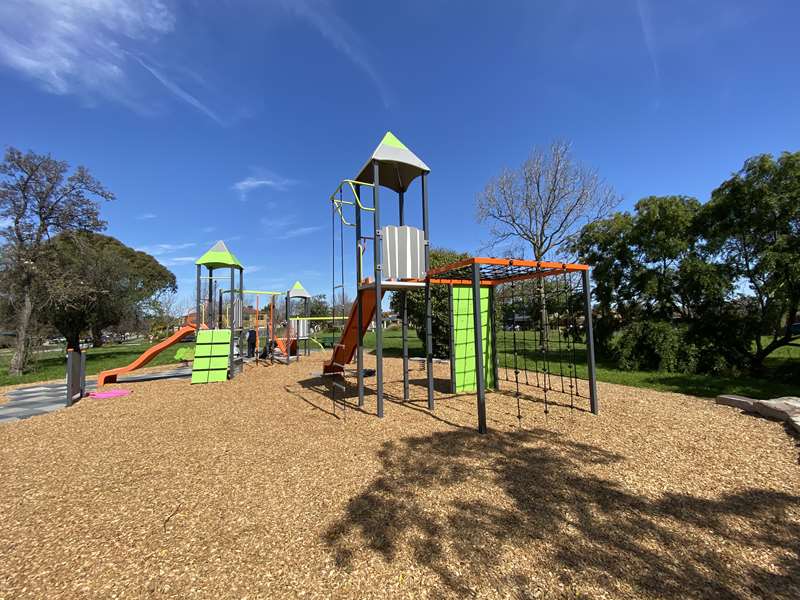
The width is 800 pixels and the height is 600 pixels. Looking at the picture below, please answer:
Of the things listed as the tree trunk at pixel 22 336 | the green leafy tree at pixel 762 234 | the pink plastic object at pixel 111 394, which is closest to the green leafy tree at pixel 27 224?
the tree trunk at pixel 22 336

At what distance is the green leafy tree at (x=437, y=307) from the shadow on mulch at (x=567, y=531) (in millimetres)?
9987

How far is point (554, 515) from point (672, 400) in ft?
19.0

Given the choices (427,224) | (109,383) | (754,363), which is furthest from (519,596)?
(754,363)

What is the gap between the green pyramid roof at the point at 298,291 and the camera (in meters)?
20.9

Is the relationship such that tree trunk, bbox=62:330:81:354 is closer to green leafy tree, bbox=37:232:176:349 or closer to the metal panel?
green leafy tree, bbox=37:232:176:349

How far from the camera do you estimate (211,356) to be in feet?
36.0

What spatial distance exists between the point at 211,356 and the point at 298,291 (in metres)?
10.5

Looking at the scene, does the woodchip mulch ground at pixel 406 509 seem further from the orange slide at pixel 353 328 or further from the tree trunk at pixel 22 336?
the tree trunk at pixel 22 336

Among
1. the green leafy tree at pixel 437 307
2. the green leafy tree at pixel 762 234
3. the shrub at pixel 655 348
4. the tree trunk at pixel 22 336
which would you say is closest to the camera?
the green leafy tree at pixel 762 234

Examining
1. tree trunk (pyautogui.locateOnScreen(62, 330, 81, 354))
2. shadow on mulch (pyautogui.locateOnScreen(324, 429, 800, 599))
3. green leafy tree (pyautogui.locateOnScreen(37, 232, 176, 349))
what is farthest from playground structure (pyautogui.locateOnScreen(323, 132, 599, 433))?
tree trunk (pyautogui.locateOnScreen(62, 330, 81, 354))

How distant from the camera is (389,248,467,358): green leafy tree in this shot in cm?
1449

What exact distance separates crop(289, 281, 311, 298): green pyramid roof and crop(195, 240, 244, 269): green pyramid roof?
26.9ft

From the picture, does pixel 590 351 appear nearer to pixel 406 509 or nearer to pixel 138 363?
pixel 406 509

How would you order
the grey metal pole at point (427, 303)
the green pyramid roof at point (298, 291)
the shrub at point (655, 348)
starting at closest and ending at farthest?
the grey metal pole at point (427, 303)
the shrub at point (655, 348)
the green pyramid roof at point (298, 291)
